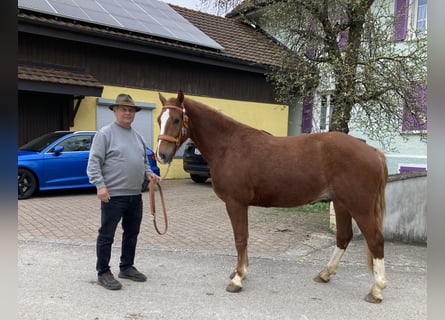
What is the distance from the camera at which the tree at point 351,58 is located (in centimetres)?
713

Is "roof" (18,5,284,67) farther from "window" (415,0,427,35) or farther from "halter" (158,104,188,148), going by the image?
"halter" (158,104,188,148)

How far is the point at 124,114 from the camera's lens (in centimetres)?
414

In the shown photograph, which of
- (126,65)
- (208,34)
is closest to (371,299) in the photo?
(126,65)

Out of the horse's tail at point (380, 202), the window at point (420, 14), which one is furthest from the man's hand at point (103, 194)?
the window at point (420, 14)

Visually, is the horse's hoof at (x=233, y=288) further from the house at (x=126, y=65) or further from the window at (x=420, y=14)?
the window at (x=420, y=14)

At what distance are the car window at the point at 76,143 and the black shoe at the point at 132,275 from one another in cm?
591

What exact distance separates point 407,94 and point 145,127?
8386mm

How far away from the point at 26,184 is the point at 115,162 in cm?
586

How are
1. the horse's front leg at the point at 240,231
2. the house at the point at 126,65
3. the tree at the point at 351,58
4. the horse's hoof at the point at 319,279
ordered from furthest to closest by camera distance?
the house at the point at 126,65, the tree at the point at 351,58, the horse's hoof at the point at 319,279, the horse's front leg at the point at 240,231

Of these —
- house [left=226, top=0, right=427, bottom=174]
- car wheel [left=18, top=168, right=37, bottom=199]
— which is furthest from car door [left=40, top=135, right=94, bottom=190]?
house [left=226, top=0, right=427, bottom=174]

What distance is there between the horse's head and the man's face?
0.38 meters

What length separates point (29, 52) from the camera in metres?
10.7

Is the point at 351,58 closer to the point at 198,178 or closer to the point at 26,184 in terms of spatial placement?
the point at 198,178
